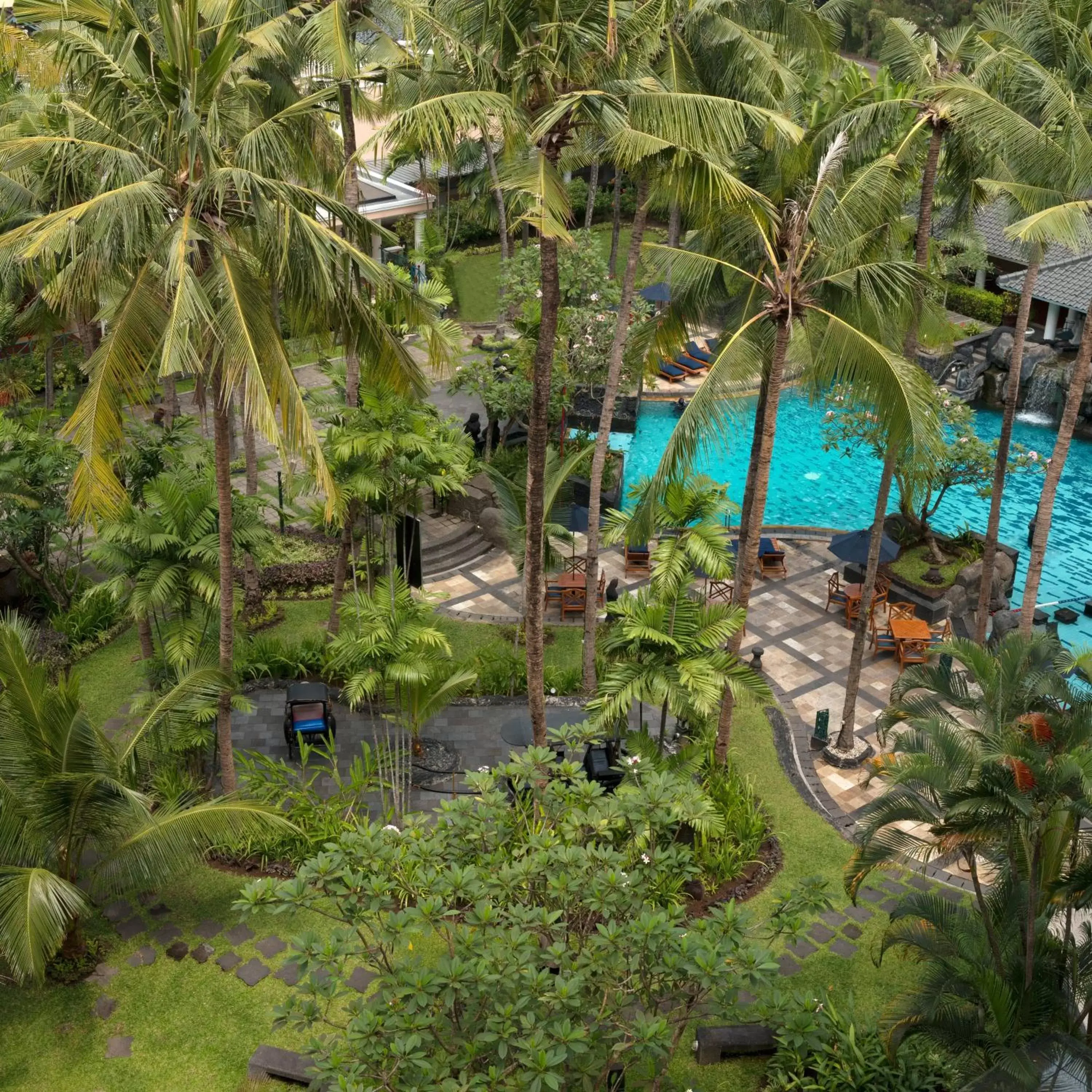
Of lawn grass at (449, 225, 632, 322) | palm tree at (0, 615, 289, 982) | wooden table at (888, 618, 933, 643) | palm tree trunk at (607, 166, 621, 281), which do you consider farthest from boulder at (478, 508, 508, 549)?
lawn grass at (449, 225, 632, 322)

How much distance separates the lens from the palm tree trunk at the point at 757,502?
16.1 meters

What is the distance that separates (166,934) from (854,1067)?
858cm

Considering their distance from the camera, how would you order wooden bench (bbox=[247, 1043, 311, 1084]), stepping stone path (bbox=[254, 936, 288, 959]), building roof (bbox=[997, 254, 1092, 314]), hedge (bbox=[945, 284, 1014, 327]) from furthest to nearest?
hedge (bbox=[945, 284, 1014, 327]), building roof (bbox=[997, 254, 1092, 314]), stepping stone path (bbox=[254, 936, 288, 959]), wooden bench (bbox=[247, 1043, 311, 1084])

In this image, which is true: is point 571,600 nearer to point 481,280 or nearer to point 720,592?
point 720,592

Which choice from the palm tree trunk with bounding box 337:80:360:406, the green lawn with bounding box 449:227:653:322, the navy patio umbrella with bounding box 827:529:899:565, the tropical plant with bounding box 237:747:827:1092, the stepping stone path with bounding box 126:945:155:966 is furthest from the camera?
the green lawn with bounding box 449:227:653:322

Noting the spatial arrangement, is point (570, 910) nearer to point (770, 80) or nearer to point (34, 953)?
point (34, 953)

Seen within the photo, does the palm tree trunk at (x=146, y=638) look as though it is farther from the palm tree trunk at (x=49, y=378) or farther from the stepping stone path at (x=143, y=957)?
the palm tree trunk at (x=49, y=378)

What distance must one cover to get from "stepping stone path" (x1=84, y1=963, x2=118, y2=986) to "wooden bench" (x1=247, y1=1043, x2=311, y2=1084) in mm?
2409

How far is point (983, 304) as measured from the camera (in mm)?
39969

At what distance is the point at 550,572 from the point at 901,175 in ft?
28.1

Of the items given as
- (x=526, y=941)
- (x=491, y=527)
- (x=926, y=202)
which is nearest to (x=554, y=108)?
(x=926, y=202)

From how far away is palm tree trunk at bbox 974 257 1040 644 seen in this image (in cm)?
2066

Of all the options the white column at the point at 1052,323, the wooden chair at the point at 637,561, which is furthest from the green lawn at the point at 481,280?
the wooden chair at the point at 637,561

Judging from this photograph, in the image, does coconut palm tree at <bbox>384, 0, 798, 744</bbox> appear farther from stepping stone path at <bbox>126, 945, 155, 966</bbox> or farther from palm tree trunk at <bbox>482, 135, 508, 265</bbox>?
palm tree trunk at <bbox>482, 135, 508, 265</bbox>
